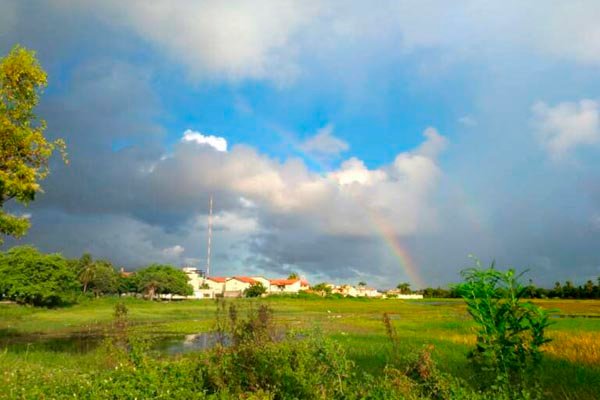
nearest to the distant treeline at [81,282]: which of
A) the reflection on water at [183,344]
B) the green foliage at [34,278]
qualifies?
the green foliage at [34,278]

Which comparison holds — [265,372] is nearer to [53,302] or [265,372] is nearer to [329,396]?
[329,396]

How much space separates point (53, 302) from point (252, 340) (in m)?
70.9

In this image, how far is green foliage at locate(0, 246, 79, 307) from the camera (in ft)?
214

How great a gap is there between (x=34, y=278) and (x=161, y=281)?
48577 millimetres

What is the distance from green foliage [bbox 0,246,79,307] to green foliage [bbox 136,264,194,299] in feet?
134

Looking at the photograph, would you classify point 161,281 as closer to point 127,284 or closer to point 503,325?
point 127,284

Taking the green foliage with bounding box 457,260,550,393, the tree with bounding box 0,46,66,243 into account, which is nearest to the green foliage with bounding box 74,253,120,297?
the tree with bounding box 0,46,66,243

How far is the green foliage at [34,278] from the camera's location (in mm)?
65250

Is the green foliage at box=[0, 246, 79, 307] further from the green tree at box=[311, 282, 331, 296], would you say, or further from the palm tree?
the green tree at box=[311, 282, 331, 296]

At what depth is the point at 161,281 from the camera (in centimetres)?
11481

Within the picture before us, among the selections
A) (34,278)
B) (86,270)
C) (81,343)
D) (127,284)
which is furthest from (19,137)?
(127,284)

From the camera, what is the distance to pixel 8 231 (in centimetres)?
1650

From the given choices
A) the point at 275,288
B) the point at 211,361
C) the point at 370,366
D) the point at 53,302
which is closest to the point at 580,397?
the point at 370,366

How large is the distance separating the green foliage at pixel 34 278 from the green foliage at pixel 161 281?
1612 inches
